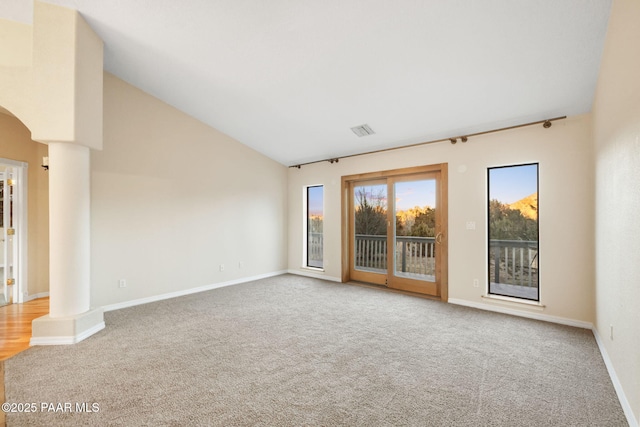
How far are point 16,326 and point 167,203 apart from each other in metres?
2.36

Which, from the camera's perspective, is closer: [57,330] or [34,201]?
[57,330]

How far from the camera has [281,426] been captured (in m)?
1.79

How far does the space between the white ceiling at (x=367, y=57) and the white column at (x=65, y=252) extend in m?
1.62

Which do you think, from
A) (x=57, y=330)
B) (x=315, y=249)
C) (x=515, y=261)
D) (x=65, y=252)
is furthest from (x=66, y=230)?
(x=515, y=261)

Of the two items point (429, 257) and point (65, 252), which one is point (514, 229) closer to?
point (429, 257)

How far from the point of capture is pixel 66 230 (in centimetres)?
313

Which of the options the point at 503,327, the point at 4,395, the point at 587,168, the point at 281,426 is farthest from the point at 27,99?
the point at 587,168

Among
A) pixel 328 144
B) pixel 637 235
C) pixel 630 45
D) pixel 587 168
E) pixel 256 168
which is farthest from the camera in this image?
pixel 256 168

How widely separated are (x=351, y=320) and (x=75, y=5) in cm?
471

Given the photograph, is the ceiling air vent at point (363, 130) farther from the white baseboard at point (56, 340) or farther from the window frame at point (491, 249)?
the white baseboard at point (56, 340)

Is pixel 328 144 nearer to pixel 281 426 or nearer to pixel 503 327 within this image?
pixel 503 327

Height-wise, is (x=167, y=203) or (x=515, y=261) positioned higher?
(x=167, y=203)

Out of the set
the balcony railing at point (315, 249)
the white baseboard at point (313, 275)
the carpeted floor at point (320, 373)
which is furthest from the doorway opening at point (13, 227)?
the balcony railing at point (315, 249)

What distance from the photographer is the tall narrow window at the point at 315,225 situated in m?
6.57
